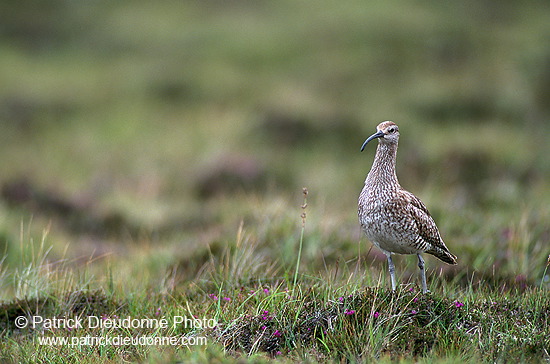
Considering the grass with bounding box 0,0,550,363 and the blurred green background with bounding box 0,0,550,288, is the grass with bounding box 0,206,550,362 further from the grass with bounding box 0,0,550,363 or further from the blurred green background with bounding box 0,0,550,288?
the blurred green background with bounding box 0,0,550,288

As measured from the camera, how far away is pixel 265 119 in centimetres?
1900

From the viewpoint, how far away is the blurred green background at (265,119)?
11.0m

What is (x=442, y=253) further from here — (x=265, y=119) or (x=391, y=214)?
(x=265, y=119)

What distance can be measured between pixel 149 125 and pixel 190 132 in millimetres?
1515

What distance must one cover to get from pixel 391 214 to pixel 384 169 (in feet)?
1.58

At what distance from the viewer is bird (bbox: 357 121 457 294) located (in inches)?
231

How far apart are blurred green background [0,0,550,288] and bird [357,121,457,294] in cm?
206

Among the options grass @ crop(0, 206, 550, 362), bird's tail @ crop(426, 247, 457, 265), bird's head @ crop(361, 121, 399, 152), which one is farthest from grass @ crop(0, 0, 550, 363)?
bird's head @ crop(361, 121, 399, 152)

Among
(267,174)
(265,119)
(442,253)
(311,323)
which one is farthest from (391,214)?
(265,119)

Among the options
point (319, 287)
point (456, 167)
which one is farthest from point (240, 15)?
point (319, 287)

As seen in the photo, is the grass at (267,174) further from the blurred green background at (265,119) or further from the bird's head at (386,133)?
the bird's head at (386,133)

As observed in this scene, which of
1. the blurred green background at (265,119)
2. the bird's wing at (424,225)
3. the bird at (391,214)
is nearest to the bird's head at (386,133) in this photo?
the bird at (391,214)

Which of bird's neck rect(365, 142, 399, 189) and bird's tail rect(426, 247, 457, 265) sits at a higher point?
bird's neck rect(365, 142, 399, 189)

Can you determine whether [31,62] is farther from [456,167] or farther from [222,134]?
[456,167]
